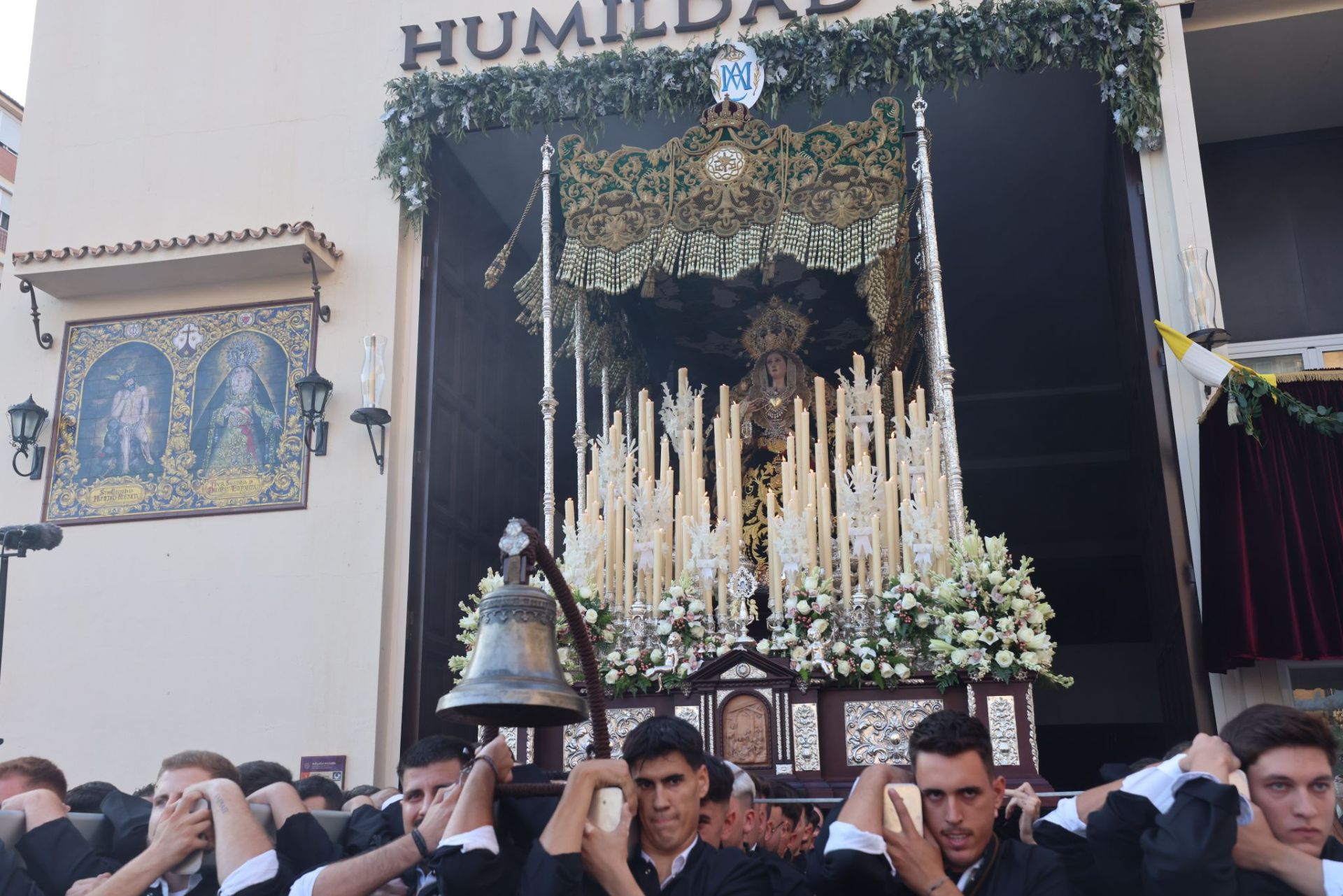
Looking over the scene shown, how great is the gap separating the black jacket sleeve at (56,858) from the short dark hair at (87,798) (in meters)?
0.88

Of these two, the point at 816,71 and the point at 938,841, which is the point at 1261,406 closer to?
the point at 816,71

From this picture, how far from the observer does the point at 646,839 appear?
9.42 feet

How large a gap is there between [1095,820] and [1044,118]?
24.9 ft

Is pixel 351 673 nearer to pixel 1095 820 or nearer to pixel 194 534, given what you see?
pixel 194 534

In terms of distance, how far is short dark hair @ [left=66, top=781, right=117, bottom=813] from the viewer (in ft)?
13.2

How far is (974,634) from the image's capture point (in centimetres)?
570

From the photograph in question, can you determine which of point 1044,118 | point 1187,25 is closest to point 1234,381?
point 1187,25

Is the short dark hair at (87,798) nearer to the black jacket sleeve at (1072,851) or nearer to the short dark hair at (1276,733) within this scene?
the black jacket sleeve at (1072,851)

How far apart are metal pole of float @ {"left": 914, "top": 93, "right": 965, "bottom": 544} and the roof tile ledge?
12.5 ft

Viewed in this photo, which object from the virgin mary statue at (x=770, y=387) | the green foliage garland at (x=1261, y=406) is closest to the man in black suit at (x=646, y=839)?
the green foliage garland at (x=1261, y=406)

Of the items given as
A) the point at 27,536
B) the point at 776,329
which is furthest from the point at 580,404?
the point at 27,536

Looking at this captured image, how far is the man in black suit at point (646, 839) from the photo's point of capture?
2.59 metres

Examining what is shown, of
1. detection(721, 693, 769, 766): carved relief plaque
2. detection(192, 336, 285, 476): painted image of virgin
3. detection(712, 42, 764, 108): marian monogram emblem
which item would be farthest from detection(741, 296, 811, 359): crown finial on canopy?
detection(721, 693, 769, 766): carved relief plaque

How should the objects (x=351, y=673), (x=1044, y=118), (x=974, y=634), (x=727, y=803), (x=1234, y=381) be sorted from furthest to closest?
(x=1044, y=118), (x=351, y=673), (x=1234, y=381), (x=974, y=634), (x=727, y=803)
